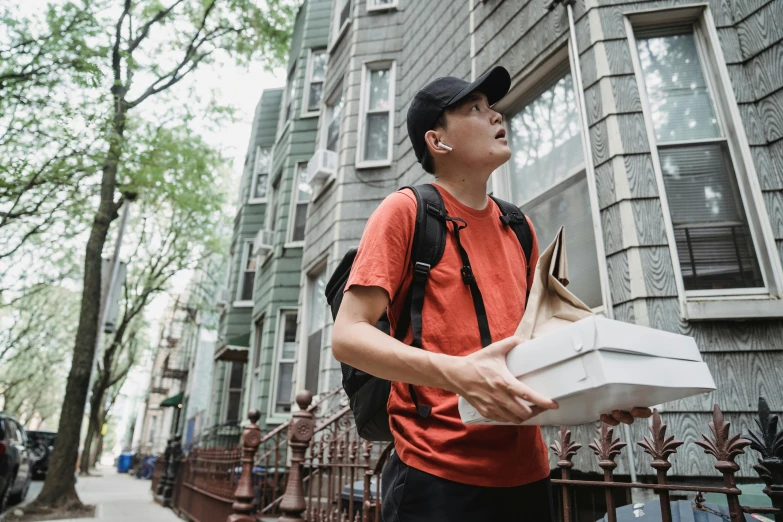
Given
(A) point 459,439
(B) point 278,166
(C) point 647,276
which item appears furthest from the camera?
(B) point 278,166

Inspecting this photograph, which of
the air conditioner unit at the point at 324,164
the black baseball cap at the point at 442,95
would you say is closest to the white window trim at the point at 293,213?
the air conditioner unit at the point at 324,164

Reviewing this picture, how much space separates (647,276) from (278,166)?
475 inches

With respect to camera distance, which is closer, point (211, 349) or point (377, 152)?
point (377, 152)

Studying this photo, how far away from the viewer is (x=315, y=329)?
998 centimetres

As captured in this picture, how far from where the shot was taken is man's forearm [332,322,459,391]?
46.9 inches

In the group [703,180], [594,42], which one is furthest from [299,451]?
[594,42]

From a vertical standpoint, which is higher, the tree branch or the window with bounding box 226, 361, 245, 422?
the tree branch

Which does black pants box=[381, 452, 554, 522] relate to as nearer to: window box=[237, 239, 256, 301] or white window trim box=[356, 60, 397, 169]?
white window trim box=[356, 60, 397, 169]

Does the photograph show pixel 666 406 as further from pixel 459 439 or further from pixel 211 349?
pixel 211 349

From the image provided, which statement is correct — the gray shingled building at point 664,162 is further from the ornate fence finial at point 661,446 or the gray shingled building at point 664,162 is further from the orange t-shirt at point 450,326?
the orange t-shirt at point 450,326

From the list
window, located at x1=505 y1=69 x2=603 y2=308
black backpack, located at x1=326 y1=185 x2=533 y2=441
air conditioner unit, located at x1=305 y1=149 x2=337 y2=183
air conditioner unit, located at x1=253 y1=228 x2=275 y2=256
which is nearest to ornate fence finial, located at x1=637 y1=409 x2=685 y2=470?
black backpack, located at x1=326 y1=185 x2=533 y2=441

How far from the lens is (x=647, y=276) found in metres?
3.98

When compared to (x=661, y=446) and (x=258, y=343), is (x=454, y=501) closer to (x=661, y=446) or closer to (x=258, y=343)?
(x=661, y=446)

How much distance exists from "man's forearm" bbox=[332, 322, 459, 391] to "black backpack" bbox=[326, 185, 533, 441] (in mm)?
178
